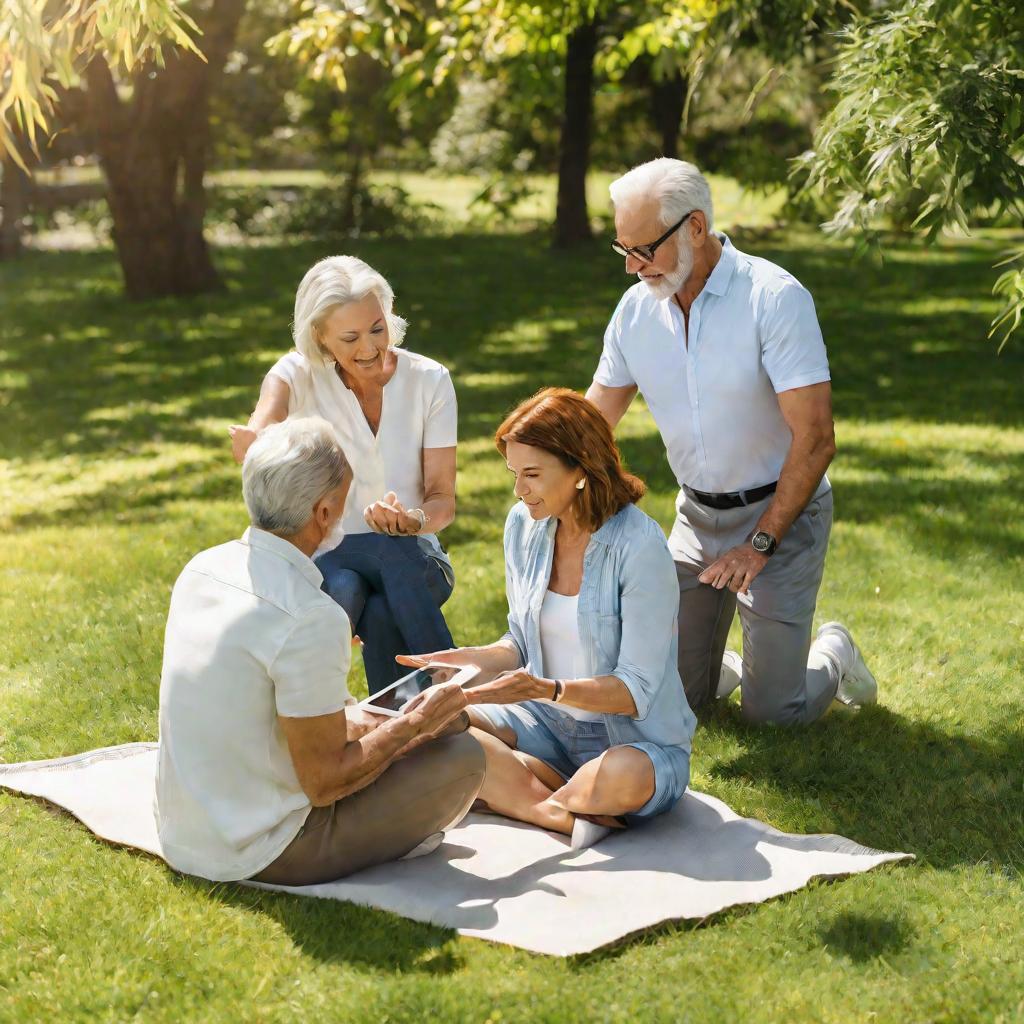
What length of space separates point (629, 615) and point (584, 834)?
699mm

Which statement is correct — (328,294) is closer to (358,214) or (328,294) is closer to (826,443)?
(826,443)

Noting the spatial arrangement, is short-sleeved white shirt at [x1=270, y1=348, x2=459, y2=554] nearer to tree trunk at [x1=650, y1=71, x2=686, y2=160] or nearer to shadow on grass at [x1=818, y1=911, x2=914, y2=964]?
shadow on grass at [x1=818, y1=911, x2=914, y2=964]

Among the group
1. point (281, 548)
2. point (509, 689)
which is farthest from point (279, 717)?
point (509, 689)

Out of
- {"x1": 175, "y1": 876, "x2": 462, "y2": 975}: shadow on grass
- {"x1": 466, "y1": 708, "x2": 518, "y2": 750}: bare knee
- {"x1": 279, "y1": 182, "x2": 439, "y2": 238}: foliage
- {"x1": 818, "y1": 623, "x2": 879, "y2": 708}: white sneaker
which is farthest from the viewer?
{"x1": 279, "y1": 182, "x2": 439, "y2": 238}: foliage

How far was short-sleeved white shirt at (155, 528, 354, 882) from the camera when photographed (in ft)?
12.0

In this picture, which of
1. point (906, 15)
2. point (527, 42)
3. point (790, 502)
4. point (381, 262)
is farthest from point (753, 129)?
point (790, 502)

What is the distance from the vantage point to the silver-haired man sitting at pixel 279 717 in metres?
3.66

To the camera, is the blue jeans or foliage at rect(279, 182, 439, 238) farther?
foliage at rect(279, 182, 439, 238)

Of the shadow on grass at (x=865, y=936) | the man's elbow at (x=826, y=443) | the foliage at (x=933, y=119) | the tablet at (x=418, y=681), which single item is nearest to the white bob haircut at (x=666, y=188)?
the foliage at (x=933, y=119)

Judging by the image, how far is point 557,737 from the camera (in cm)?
473

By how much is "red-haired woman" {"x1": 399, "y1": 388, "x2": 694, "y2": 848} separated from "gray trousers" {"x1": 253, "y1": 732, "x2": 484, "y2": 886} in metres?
0.21

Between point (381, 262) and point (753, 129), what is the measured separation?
6551mm

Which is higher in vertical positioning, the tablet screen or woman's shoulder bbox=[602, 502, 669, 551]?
woman's shoulder bbox=[602, 502, 669, 551]

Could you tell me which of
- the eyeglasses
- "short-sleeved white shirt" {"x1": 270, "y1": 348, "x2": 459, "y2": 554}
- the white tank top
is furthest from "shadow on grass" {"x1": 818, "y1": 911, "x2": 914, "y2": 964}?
the eyeglasses
